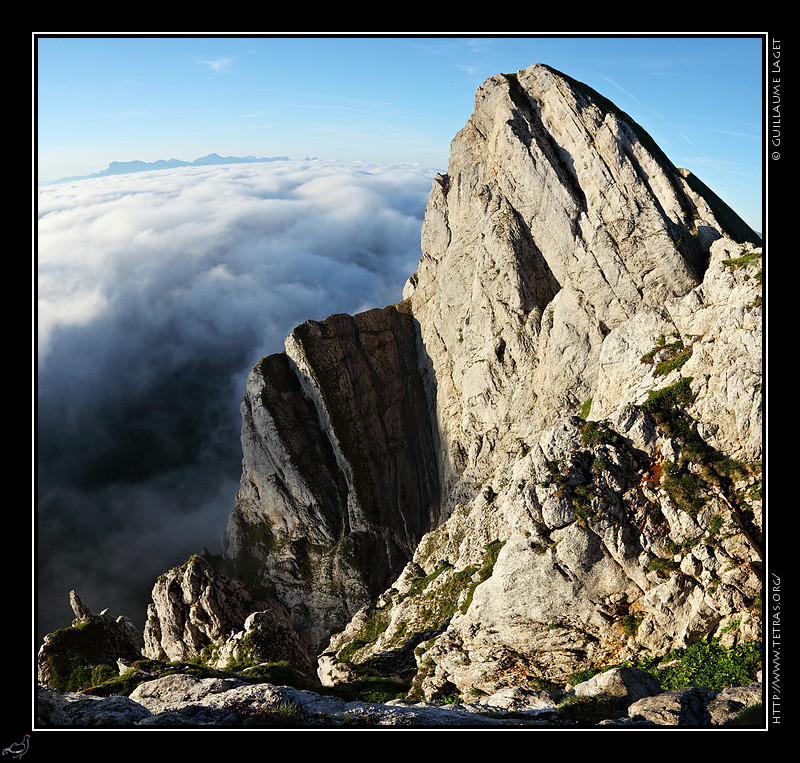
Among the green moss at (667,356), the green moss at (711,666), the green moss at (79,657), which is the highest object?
the green moss at (667,356)

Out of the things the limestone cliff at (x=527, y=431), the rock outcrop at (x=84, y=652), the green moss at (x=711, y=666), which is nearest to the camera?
the green moss at (x=711, y=666)

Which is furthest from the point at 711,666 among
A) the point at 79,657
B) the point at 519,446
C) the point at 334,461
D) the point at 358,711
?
the point at 334,461

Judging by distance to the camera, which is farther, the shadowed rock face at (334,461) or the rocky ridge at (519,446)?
the shadowed rock face at (334,461)

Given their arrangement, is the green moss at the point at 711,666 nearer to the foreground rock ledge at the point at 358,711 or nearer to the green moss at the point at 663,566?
the green moss at the point at 663,566

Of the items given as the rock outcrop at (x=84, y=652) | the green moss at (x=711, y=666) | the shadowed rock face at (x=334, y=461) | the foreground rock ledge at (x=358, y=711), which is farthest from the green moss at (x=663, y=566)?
the shadowed rock face at (x=334, y=461)

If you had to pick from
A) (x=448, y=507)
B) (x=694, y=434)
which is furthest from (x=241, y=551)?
(x=694, y=434)
